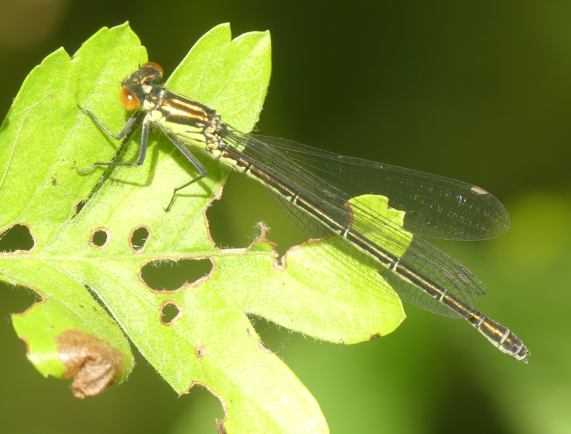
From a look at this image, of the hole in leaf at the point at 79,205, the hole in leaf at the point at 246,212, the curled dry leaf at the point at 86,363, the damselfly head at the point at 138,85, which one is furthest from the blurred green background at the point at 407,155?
the curled dry leaf at the point at 86,363

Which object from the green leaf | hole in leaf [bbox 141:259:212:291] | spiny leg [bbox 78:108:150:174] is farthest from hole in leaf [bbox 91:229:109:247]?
hole in leaf [bbox 141:259:212:291]

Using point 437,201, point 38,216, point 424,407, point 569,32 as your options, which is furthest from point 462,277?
point 38,216

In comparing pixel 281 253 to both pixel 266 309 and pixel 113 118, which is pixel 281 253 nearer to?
pixel 266 309

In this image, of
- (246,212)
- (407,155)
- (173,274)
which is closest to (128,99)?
(173,274)

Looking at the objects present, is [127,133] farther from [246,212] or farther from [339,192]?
[246,212]

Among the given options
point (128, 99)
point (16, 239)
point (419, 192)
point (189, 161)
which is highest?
point (419, 192)

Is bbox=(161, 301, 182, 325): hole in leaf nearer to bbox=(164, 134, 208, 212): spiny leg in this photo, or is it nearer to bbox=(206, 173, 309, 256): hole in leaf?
bbox=(164, 134, 208, 212): spiny leg

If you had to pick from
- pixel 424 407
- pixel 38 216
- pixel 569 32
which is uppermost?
pixel 569 32

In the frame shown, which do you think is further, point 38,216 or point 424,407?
point 424,407
